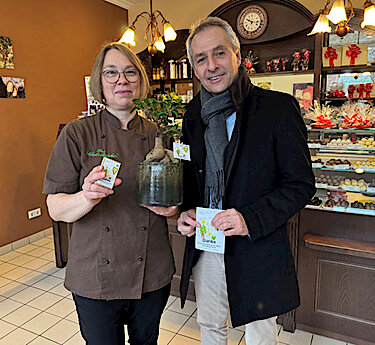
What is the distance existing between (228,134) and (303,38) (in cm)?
383

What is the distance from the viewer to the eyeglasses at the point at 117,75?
4.02 feet

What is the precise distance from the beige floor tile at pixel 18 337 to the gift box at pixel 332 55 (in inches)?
166

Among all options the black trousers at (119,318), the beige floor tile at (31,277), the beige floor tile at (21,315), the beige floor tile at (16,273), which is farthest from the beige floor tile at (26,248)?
the black trousers at (119,318)

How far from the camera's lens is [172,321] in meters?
2.45

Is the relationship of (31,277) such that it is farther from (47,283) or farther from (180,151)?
(180,151)

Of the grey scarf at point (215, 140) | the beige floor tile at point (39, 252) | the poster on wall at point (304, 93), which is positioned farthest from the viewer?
the poster on wall at point (304, 93)

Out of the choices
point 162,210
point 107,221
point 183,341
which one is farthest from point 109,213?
point 183,341

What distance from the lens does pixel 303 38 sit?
4.51m

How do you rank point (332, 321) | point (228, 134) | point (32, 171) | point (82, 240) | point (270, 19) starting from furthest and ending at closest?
1. point (270, 19)
2. point (32, 171)
3. point (332, 321)
4. point (228, 134)
5. point (82, 240)

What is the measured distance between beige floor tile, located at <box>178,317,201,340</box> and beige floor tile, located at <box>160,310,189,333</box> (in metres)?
0.03

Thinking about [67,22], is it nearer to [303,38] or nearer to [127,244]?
[303,38]

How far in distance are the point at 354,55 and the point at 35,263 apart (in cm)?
438

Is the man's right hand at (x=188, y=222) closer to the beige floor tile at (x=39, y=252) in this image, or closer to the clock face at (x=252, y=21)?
the beige floor tile at (x=39, y=252)

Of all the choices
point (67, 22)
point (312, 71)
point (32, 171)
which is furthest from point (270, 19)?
point (32, 171)
